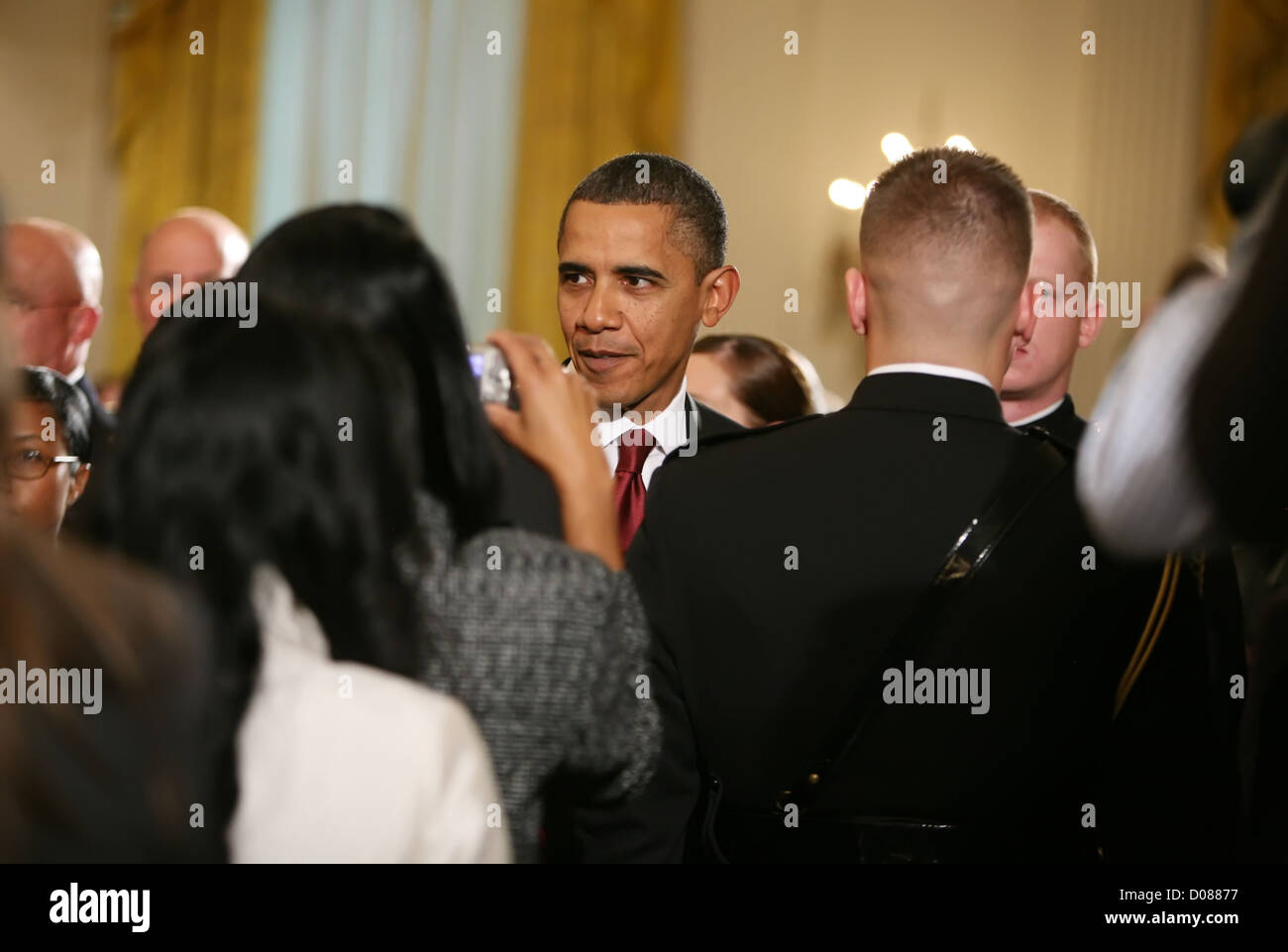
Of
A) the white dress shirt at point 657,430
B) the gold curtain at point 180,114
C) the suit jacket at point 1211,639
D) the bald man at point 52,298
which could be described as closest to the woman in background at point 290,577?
the suit jacket at point 1211,639

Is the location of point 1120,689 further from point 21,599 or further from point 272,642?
point 21,599

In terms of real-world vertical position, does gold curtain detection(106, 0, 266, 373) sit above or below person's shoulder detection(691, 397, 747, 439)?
above

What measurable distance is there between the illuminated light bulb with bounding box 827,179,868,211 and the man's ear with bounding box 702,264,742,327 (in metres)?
3.20

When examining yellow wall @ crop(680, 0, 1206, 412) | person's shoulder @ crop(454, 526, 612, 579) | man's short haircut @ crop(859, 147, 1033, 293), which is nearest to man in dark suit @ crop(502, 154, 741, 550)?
man's short haircut @ crop(859, 147, 1033, 293)

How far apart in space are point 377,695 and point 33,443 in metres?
1.36

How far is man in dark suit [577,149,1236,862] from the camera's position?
1.53 m

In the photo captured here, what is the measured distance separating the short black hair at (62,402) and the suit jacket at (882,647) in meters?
1.06

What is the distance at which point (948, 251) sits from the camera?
1.66 metres

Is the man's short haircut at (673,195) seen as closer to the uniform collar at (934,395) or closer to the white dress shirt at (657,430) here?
the white dress shirt at (657,430)

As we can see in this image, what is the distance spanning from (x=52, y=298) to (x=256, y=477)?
2204mm

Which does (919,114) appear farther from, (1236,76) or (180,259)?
(180,259)

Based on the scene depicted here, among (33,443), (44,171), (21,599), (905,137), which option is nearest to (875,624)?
(21,599)

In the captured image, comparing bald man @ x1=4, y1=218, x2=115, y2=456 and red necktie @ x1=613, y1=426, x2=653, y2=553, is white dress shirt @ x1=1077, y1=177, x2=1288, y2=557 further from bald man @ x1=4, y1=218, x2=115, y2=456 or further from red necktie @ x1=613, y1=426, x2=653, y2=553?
bald man @ x1=4, y1=218, x2=115, y2=456

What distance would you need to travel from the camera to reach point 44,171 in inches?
240
